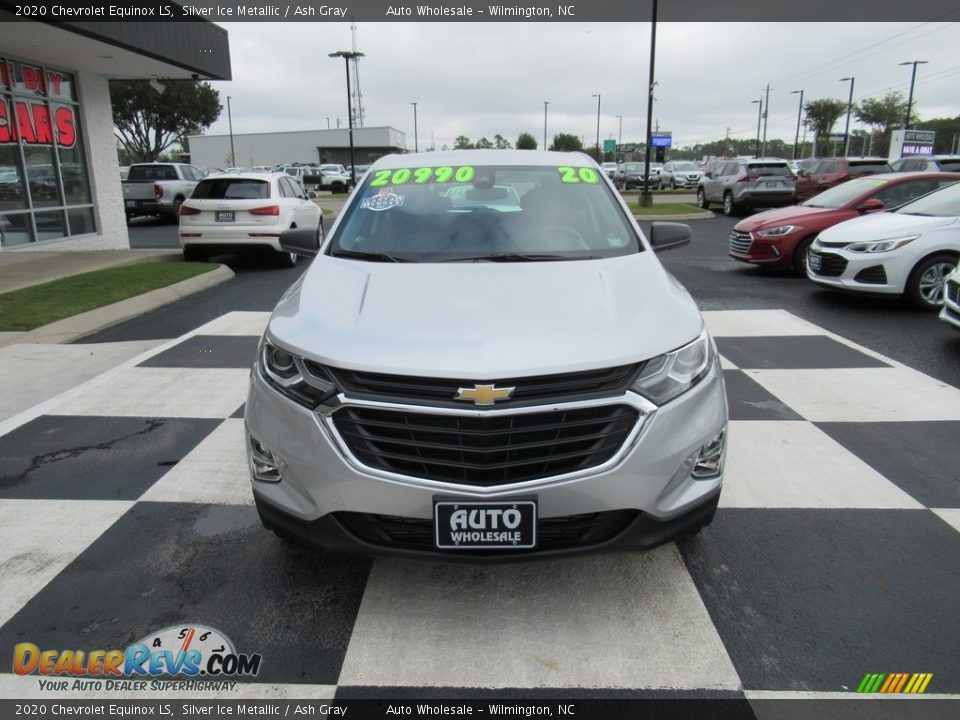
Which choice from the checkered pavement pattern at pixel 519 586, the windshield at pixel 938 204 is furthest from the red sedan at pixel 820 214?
the checkered pavement pattern at pixel 519 586

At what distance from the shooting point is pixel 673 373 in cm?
259

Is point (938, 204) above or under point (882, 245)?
above

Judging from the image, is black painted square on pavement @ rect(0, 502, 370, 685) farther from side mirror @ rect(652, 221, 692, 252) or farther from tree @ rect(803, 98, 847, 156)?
tree @ rect(803, 98, 847, 156)

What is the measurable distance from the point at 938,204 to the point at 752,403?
509cm

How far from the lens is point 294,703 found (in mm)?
2301

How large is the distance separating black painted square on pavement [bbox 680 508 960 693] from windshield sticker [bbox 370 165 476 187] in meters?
2.38

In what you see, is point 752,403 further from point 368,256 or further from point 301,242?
point 301,242

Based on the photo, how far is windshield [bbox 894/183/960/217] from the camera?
26.4ft

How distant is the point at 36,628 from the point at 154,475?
1.37m

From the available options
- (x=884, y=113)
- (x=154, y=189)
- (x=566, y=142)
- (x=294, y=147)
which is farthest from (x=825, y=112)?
(x=154, y=189)

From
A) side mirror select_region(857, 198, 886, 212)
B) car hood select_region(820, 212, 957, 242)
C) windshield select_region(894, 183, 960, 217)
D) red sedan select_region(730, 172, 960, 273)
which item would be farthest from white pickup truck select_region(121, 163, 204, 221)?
windshield select_region(894, 183, 960, 217)

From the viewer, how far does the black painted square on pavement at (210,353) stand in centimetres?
617

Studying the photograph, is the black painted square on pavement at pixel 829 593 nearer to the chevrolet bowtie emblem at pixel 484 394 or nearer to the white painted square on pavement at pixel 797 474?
the white painted square on pavement at pixel 797 474

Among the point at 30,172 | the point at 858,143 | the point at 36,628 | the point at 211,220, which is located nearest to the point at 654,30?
the point at 211,220
